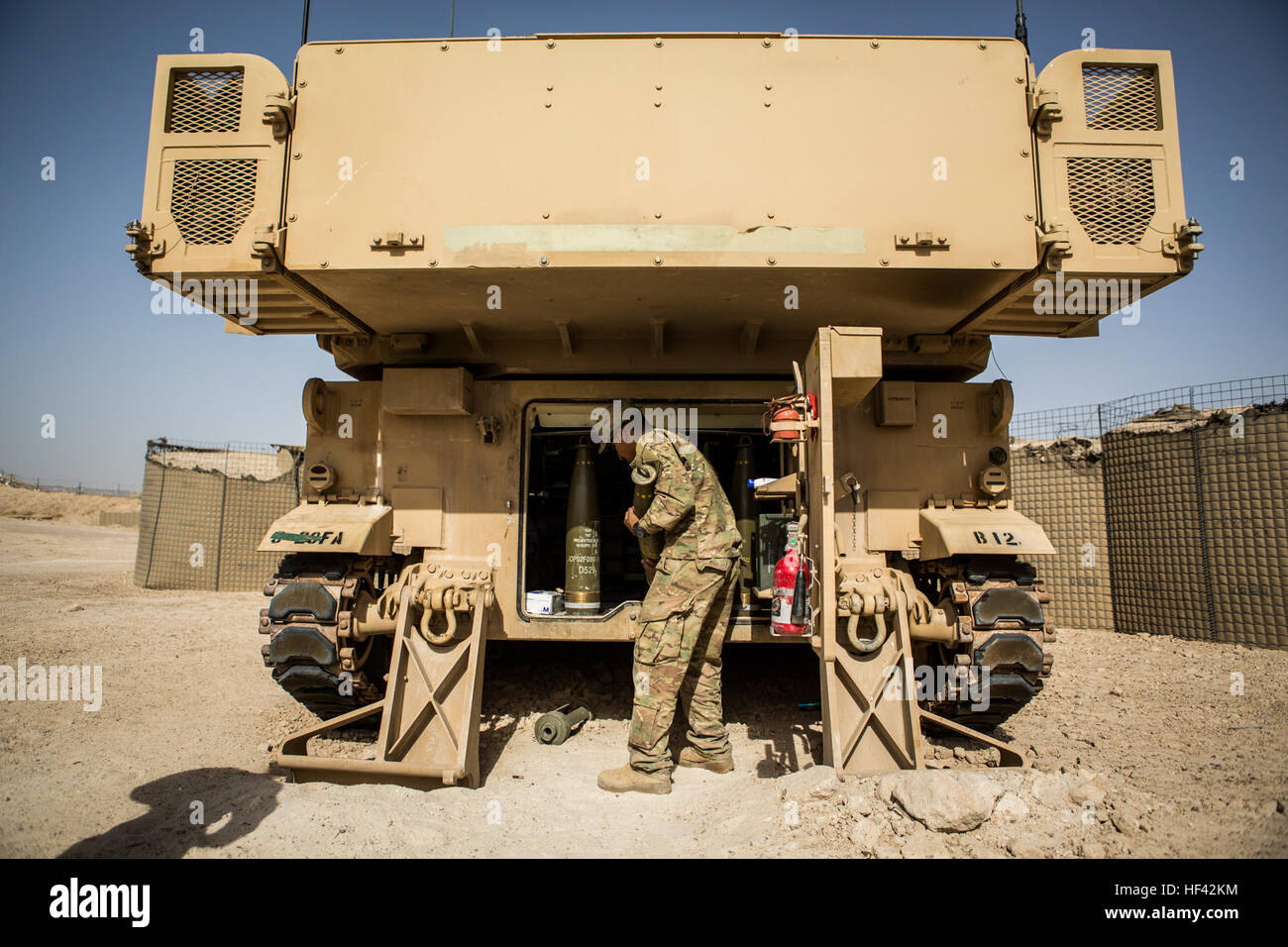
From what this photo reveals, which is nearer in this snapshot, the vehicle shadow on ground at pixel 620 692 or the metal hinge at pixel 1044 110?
the metal hinge at pixel 1044 110

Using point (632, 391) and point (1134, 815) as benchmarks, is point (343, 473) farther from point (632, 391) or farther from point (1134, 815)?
point (1134, 815)

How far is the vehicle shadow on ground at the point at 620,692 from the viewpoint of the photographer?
14.9ft

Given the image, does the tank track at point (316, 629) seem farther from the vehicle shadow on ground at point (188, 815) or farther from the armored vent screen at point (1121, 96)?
the armored vent screen at point (1121, 96)

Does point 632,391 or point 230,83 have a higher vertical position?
point 230,83

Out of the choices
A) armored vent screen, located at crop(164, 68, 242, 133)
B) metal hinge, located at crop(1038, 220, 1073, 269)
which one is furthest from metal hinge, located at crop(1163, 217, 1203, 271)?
armored vent screen, located at crop(164, 68, 242, 133)

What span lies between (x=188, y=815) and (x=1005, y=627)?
157 inches

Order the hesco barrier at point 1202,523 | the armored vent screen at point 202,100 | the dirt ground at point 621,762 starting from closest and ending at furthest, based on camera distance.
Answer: the dirt ground at point 621,762, the armored vent screen at point 202,100, the hesco barrier at point 1202,523

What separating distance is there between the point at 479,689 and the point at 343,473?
5.34ft

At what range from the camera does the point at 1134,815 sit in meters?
2.63

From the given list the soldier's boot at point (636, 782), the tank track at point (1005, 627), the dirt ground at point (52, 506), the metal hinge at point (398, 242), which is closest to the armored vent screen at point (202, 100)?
the metal hinge at point (398, 242)

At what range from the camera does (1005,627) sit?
Answer: 3.90 m

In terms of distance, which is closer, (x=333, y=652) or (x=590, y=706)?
(x=333, y=652)

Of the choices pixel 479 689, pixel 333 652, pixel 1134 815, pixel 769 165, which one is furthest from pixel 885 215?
pixel 333 652

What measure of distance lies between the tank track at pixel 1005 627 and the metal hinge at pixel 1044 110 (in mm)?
2239
